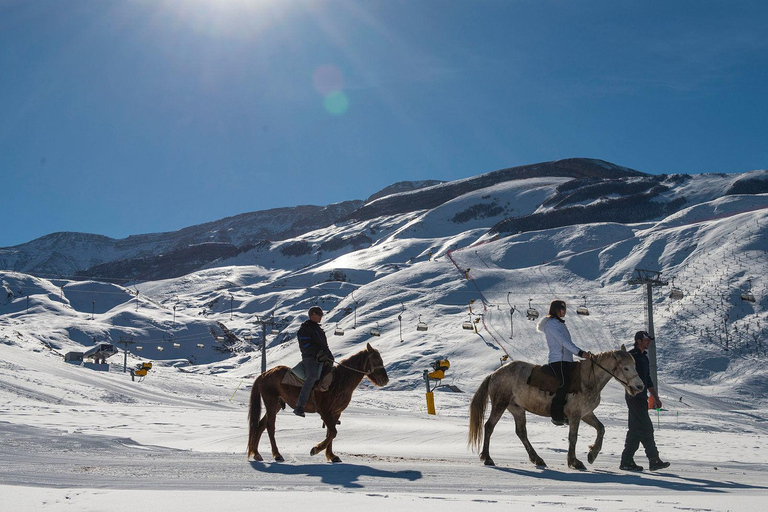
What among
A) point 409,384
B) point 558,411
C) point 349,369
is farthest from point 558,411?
point 409,384

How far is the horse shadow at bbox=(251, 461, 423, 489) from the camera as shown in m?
7.77

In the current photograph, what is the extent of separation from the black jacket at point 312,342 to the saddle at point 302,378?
24cm

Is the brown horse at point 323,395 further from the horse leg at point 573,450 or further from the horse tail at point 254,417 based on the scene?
the horse leg at point 573,450

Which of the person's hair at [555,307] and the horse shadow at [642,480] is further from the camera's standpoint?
the person's hair at [555,307]

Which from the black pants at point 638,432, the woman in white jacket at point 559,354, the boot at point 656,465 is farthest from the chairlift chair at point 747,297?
the woman in white jacket at point 559,354

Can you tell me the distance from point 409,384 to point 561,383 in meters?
44.4

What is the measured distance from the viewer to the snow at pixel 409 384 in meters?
7.02

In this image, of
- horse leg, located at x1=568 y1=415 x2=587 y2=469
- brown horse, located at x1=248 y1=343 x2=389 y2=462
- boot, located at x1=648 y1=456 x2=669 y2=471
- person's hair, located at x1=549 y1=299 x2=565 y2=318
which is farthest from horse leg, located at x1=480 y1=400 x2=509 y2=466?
boot, located at x1=648 y1=456 x2=669 y2=471

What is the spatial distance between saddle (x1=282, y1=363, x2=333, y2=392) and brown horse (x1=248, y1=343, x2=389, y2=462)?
94 millimetres

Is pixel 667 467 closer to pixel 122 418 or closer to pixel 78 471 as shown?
pixel 78 471

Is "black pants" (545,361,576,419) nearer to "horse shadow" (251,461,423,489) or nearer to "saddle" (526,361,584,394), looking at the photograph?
"saddle" (526,361,584,394)

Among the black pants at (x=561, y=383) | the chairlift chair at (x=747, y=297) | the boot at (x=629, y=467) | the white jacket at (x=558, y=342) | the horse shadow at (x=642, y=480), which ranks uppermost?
the chairlift chair at (x=747, y=297)

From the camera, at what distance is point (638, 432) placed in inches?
390

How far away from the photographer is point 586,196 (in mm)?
177250
